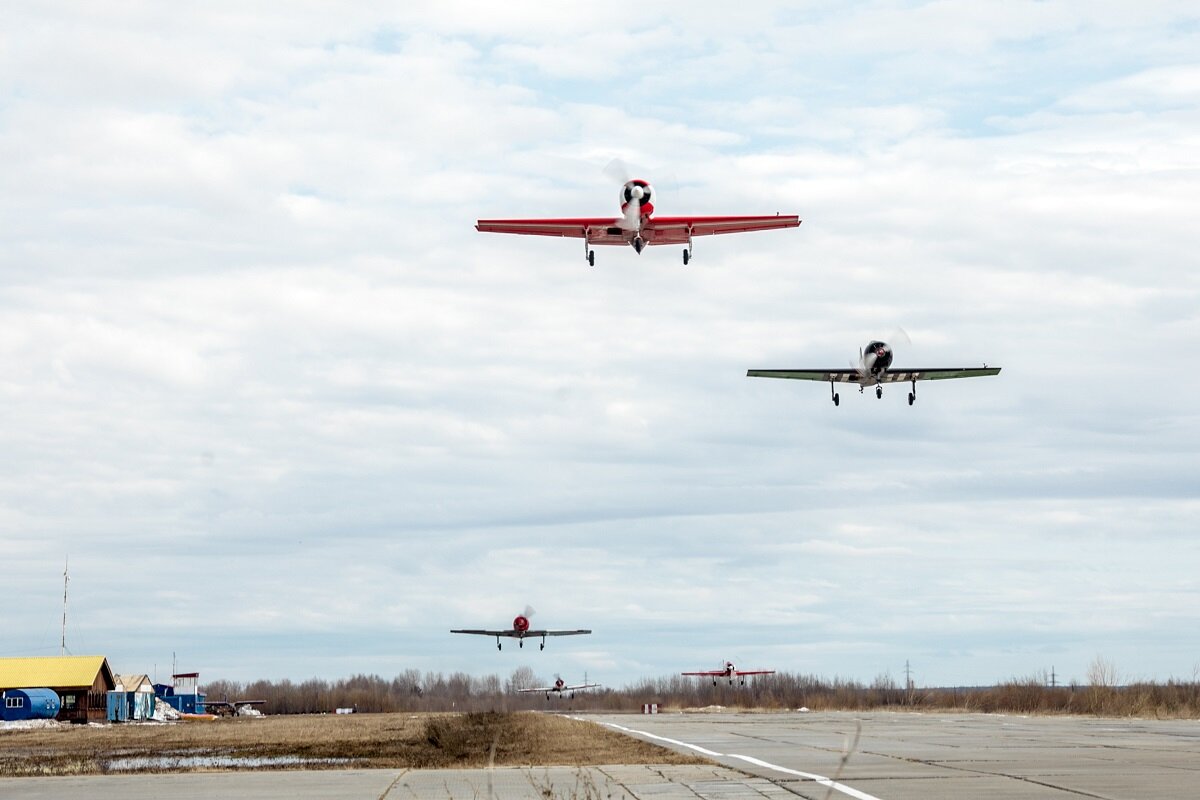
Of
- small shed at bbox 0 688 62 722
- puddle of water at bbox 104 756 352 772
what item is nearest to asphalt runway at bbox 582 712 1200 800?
puddle of water at bbox 104 756 352 772

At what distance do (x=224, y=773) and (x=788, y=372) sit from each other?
4718 centimetres

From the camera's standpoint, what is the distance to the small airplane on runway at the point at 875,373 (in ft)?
224

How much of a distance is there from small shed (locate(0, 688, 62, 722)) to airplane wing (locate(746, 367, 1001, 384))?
57.2m

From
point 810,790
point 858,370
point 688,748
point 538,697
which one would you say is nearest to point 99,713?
point 538,697

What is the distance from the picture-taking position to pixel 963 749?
36.0 metres

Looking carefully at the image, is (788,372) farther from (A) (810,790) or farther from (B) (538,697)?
(B) (538,697)

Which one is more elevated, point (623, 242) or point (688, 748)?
point (623, 242)

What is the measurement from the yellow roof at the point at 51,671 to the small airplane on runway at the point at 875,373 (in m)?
59.1

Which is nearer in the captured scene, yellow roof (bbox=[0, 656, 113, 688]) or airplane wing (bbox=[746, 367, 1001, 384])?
airplane wing (bbox=[746, 367, 1001, 384])

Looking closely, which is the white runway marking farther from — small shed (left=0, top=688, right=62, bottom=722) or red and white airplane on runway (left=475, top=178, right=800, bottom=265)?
small shed (left=0, top=688, right=62, bottom=722)

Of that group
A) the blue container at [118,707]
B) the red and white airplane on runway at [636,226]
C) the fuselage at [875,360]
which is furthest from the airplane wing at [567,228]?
the blue container at [118,707]

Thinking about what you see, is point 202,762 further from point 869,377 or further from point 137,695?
point 137,695

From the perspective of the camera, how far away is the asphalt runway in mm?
23641

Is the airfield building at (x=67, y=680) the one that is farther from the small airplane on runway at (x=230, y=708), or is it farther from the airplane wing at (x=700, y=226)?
the airplane wing at (x=700, y=226)
